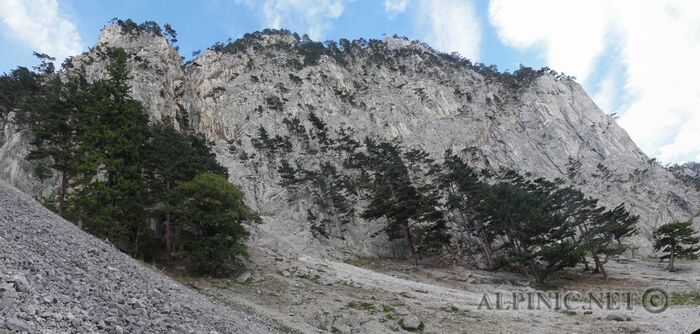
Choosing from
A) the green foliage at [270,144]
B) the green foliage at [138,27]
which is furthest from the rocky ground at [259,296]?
the green foliage at [138,27]

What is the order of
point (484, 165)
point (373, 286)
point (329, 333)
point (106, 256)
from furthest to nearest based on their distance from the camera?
point (484, 165) < point (373, 286) < point (329, 333) < point (106, 256)

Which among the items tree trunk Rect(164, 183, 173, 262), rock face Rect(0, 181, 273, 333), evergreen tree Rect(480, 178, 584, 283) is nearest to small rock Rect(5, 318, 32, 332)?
rock face Rect(0, 181, 273, 333)

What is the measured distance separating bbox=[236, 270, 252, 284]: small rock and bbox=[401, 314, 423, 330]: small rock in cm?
1164

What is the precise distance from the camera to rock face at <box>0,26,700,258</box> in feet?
251

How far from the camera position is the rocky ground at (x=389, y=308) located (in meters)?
20.1

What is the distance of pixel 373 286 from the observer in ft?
102

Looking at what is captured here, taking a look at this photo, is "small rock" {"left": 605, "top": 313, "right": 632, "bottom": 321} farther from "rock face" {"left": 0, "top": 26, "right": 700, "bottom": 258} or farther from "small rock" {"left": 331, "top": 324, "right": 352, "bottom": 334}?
"rock face" {"left": 0, "top": 26, "right": 700, "bottom": 258}

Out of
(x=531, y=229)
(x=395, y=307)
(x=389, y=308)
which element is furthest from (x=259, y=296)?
(x=531, y=229)

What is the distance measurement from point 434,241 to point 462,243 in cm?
1175

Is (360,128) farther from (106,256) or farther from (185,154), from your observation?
(106,256)

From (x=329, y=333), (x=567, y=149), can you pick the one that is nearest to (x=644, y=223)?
(x=567, y=149)

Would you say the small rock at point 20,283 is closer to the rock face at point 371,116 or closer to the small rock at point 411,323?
the small rock at point 411,323

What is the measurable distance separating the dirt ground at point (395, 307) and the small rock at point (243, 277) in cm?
32

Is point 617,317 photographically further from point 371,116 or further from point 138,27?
point 138,27
